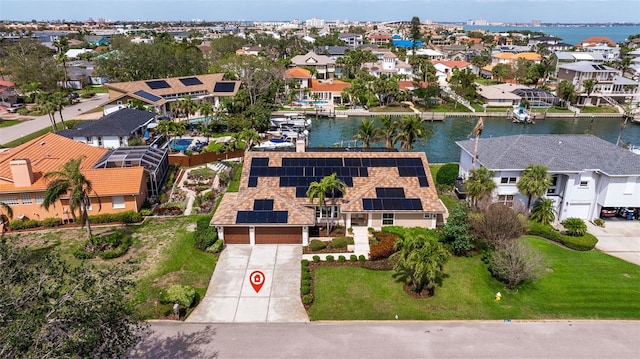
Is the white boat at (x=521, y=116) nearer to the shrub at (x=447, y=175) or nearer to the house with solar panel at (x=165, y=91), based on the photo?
the shrub at (x=447, y=175)

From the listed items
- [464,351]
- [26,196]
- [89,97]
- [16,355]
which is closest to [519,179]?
[464,351]

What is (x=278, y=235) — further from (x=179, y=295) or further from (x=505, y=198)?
(x=505, y=198)

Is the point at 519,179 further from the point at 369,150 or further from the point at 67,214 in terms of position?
the point at 67,214

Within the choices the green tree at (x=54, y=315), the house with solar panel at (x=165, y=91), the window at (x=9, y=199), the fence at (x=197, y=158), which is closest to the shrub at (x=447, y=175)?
the fence at (x=197, y=158)

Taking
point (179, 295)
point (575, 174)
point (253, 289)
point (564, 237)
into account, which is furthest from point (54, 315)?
point (575, 174)

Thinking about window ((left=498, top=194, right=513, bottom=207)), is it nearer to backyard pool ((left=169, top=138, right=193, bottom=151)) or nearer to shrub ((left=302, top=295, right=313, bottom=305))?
shrub ((left=302, top=295, right=313, bottom=305))

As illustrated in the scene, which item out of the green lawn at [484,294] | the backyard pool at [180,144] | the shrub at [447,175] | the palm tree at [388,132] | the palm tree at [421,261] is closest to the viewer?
the green lawn at [484,294]
